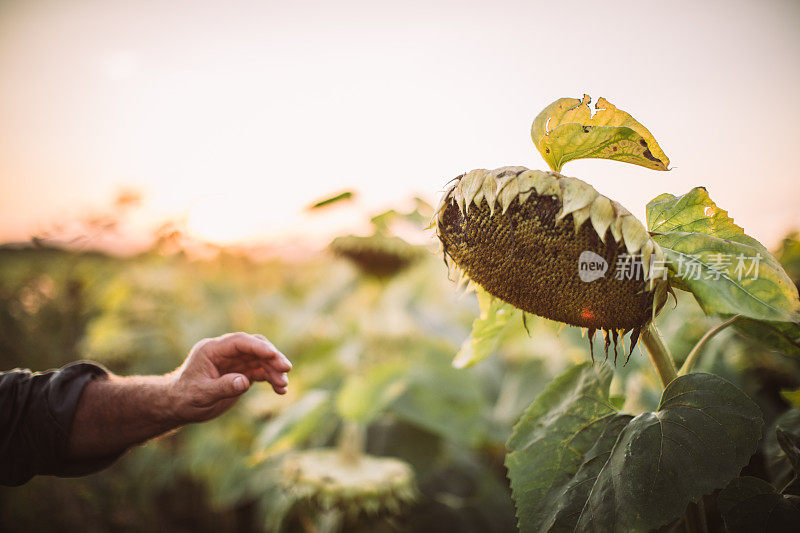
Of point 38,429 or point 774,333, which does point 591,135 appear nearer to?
point 774,333

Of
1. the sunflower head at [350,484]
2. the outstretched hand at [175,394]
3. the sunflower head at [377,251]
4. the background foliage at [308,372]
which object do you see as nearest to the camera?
the outstretched hand at [175,394]

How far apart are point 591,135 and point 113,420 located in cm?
145

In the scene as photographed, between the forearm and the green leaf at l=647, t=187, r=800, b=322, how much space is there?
127cm

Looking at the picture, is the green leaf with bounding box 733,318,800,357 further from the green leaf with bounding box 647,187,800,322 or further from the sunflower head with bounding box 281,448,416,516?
the sunflower head with bounding box 281,448,416,516

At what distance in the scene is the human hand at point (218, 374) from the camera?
1.15 m

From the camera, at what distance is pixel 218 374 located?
121 cm

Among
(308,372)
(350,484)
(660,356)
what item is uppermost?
(660,356)

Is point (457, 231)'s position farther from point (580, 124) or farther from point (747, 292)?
point (747, 292)

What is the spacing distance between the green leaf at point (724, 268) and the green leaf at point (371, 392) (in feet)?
5.16

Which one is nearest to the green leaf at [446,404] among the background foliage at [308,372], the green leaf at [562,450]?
the background foliage at [308,372]

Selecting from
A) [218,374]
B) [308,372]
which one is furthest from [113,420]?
[308,372]

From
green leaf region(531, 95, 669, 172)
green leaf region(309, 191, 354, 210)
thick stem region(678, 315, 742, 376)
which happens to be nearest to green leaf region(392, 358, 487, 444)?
green leaf region(309, 191, 354, 210)

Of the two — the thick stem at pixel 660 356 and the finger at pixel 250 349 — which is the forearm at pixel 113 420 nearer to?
the finger at pixel 250 349

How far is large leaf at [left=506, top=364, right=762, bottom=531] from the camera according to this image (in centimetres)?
76
